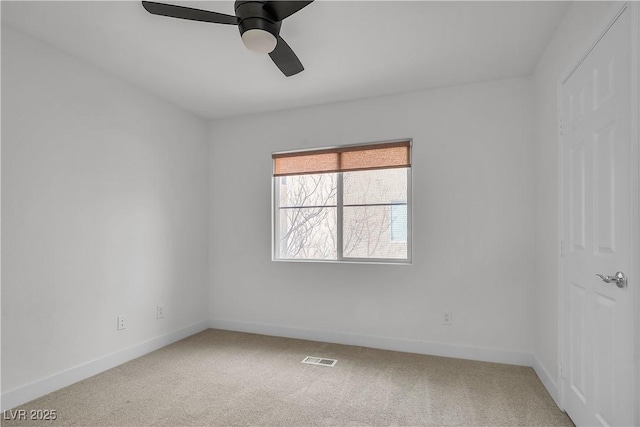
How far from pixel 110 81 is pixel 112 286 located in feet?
5.78

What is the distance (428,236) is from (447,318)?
0.77 meters

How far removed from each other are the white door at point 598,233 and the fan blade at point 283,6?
141cm

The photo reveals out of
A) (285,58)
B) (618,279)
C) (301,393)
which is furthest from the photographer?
(301,393)

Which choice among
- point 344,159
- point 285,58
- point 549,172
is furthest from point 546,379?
point 285,58

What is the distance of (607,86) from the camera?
5.62 ft

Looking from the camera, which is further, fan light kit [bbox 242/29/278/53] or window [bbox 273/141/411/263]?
window [bbox 273/141/411/263]

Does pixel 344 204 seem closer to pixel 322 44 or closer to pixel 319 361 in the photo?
pixel 319 361

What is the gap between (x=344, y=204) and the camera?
3752 millimetres

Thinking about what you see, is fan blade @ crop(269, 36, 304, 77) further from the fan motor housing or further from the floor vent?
the floor vent

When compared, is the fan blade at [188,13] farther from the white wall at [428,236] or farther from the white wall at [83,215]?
the white wall at [428,236]

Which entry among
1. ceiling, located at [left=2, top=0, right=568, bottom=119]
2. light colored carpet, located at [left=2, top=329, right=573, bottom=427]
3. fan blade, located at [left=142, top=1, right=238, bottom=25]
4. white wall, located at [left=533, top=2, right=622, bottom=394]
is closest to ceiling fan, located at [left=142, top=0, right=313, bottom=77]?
fan blade, located at [left=142, top=1, right=238, bottom=25]

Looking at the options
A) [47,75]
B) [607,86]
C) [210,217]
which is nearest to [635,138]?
[607,86]

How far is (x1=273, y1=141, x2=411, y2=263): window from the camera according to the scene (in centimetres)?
353

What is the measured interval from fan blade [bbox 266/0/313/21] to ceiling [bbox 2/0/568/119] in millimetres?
483
